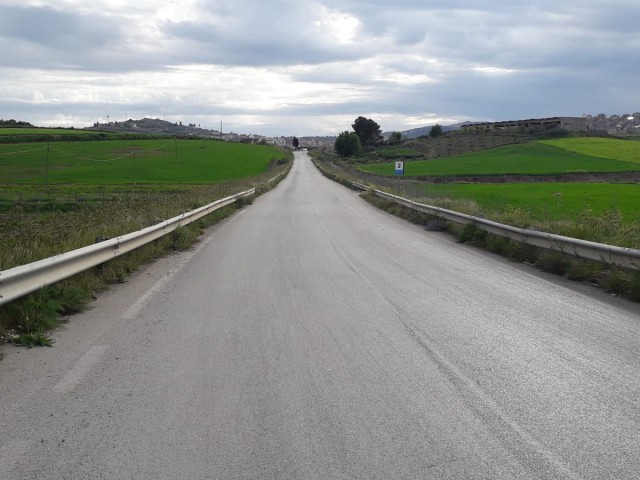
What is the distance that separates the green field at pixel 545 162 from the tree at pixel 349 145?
58433 millimetres

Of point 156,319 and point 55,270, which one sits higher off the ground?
point 55,270

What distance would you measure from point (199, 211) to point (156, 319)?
12.0 meters

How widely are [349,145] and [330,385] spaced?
551 feet

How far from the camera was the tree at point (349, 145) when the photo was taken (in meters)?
169

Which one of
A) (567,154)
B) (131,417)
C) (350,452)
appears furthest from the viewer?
(567,154)

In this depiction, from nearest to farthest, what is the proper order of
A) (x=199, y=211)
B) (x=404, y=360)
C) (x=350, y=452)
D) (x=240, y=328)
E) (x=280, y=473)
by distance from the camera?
(x=280, y=473), (x=350, y=452), (x=404, y=360), (x=240, y=328), (x=199, y=211)

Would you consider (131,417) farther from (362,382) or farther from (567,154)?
→ (567,154)

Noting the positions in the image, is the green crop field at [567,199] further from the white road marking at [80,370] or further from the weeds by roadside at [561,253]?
the white road marking at [80,370]

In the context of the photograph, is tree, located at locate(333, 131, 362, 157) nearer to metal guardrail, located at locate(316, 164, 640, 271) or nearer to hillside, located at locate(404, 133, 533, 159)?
hillside, located at locate(404, 133, 533, 159)

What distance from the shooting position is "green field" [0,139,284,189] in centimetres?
5381

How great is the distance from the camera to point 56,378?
5.71 metres

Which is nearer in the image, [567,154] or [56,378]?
[56,378]

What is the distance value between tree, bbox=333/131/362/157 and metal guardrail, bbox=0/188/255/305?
15722 cm

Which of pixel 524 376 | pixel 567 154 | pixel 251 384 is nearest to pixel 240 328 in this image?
pixel 251 384
